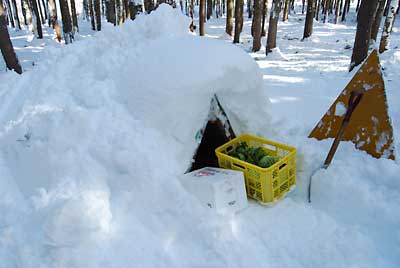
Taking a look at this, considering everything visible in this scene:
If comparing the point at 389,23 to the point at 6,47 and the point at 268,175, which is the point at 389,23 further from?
the point at 6,47

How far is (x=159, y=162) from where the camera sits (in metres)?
2.50

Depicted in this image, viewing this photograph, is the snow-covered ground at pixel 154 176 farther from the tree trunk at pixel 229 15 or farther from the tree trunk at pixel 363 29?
the tree trunk at pixel 229 15

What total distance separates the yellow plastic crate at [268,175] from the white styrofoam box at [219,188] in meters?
0.11

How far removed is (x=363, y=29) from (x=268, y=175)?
5681 millimetres

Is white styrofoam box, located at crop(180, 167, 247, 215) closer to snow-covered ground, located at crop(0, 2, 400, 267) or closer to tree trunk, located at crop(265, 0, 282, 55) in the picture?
snow-covered ground, located at crop(0, 2, 400, 267)

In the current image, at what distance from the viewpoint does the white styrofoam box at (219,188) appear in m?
2.36

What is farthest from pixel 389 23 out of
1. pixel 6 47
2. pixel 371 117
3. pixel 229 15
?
pixel 6 47

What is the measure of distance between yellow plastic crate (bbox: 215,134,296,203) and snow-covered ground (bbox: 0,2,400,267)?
10 centimetres

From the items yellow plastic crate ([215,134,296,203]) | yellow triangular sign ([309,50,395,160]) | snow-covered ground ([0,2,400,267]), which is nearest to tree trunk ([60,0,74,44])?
snow-covered ground ([0,2,400,267])

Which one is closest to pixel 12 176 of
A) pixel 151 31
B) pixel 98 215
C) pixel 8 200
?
pixel 8 200

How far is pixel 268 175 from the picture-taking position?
8.12ft

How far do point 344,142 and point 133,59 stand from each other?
2.30m

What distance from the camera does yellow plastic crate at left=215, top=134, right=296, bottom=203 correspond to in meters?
2.50

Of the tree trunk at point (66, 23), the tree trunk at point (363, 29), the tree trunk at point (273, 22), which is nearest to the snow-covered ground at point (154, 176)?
the tree trunk at point (363, 29)
